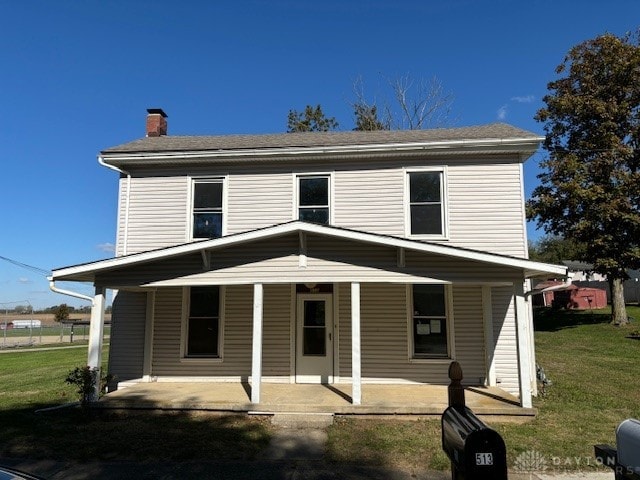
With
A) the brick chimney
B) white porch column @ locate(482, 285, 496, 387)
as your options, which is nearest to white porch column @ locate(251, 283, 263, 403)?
white porch column @ locate(482, 285, 496, 387)

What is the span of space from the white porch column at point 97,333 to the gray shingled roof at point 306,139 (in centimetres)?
388

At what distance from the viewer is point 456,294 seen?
1035 centimetres

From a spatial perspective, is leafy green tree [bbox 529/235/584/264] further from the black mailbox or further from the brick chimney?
the black mailbox

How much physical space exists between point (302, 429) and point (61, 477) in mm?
3542

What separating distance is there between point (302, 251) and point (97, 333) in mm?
4435

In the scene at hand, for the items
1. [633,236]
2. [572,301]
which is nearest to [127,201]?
[633,236]

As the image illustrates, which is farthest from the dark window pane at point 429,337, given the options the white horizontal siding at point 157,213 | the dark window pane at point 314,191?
the white horizontal siding at point 157,213

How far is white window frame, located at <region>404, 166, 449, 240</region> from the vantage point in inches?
410

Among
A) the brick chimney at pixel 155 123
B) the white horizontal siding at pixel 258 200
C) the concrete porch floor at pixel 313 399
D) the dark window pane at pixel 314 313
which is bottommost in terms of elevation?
the concrete porch floor at pixel 313 399

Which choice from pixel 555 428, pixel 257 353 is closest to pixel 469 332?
pixel 555 428

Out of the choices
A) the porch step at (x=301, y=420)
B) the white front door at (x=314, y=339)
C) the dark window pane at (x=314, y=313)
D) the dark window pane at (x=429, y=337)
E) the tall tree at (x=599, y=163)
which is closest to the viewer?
the porch step at (x=301, y=420)

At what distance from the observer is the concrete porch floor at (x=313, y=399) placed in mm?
7996

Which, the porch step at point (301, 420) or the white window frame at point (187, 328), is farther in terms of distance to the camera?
the white window frame at point (187, 328)

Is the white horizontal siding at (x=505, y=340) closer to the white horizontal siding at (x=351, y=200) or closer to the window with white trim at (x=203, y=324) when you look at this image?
the white horizontal siding at (x=351, y=200)
